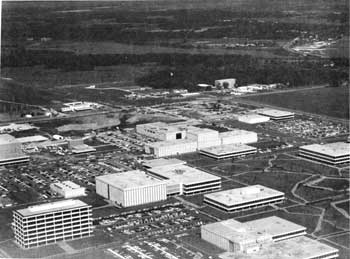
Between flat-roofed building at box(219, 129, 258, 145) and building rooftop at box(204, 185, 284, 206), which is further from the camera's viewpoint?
flat-roofed building at box(219, 129, 258, 145)

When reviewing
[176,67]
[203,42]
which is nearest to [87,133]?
[176,67]

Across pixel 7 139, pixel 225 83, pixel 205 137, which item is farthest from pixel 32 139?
pixel 225 83

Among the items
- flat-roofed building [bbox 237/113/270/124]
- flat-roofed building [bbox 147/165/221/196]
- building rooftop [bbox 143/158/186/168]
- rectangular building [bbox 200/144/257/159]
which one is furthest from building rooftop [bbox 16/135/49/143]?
flat-roofed building [bbox 237/113/270/124]

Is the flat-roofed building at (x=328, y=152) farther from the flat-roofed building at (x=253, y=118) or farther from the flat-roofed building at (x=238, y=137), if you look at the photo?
the flat-roofed building at (x=253, y=118)

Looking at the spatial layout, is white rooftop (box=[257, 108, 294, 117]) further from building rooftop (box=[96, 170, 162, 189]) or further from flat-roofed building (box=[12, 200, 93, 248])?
flat-roofed building (box=[12, 200, 93, 248])

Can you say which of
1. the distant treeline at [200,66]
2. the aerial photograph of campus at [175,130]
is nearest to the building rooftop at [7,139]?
the aerial photograph of campus at [175,130]

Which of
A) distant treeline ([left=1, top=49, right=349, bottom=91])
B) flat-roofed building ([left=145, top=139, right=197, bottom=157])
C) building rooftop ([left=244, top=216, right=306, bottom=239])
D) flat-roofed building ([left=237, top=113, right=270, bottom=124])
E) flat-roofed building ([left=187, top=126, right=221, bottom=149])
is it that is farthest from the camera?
distant treeline ([left=1, top=49, right=349, bottom=91])
